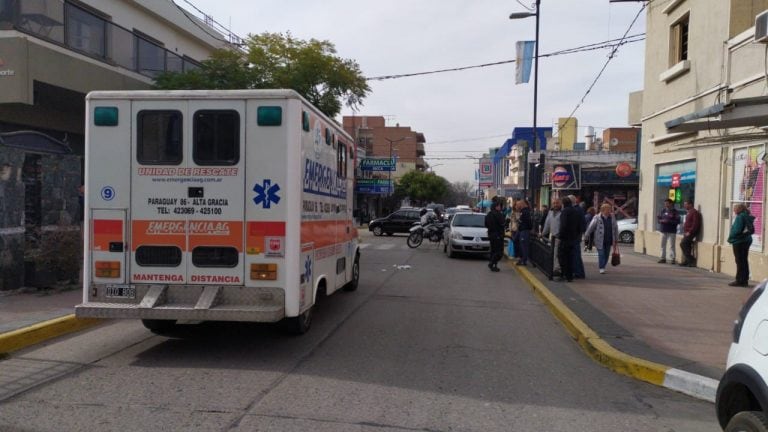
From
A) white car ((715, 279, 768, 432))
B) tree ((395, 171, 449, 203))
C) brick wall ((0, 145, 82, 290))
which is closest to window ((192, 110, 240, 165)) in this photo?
brick wall ((0, 145, 82, 290))

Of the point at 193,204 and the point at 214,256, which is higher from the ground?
the point at 193,204

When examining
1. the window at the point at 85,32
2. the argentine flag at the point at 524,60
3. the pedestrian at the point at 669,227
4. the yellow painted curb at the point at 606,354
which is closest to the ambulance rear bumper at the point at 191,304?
the yellow painted curb at the point at 606,354

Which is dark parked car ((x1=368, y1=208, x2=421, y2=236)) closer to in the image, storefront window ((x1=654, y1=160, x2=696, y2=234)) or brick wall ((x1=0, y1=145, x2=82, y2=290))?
storefront window ((x1=654, y1=160, x2=696, y2=234))

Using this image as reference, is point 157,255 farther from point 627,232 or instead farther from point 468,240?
point 627,232

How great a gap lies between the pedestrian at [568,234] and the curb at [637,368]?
433 cm

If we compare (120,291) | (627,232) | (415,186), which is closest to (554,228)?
→ (120,291)

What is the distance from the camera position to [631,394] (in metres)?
5.96

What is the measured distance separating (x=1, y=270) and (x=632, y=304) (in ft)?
33.6

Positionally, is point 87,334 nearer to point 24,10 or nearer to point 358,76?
point 24,10

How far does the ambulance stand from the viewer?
21.8ft

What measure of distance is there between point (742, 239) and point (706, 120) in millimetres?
3956

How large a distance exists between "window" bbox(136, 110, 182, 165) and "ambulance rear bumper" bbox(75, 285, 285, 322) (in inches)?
55.2

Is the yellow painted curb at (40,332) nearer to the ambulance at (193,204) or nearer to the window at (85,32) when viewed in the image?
the ambulance at (193,204)

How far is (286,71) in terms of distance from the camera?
703 inches
